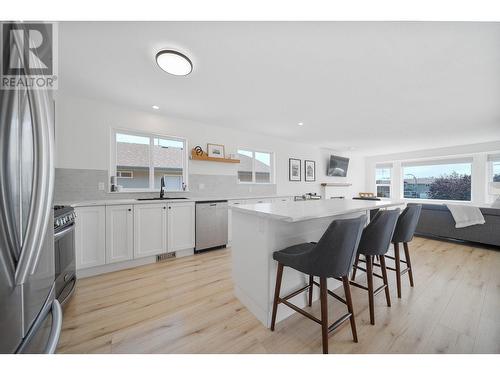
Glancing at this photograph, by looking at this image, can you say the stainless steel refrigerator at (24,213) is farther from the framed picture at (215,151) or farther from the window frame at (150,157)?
the framed picture at (215,151)

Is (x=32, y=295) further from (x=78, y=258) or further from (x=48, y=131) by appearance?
(x=78, y=258)

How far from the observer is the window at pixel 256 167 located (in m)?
4.51

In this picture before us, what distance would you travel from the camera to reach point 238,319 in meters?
1.65

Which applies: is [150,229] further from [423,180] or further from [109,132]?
[423,180]

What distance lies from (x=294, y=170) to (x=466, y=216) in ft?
11.4

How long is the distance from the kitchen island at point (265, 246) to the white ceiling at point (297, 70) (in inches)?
55.2

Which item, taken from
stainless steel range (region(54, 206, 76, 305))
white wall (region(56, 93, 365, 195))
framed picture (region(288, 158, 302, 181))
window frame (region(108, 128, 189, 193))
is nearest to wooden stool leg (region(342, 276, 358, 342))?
stainless steel range (region(54, 206, 76, 305))

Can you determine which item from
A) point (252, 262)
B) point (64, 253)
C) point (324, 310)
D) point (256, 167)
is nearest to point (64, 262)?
point (64, 253)

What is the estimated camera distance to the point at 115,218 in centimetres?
257

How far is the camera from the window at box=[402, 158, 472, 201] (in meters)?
5.72

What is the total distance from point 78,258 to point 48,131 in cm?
237

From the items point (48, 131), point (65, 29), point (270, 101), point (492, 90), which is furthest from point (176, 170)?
point (492, 90)

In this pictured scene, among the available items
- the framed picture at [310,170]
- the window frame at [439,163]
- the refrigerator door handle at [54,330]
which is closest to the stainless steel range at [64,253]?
the refrigerator door handle at [54,330]

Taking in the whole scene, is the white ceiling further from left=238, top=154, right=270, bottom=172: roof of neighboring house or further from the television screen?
the television screen
